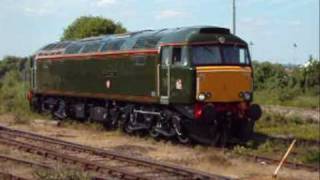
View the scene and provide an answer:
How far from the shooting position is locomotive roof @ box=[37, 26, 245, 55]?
17766 mm

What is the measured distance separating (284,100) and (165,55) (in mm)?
18240

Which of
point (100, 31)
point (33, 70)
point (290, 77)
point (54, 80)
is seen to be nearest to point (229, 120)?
point (54, 80)

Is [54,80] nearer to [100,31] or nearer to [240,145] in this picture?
[240,145]

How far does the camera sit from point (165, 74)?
18.2m

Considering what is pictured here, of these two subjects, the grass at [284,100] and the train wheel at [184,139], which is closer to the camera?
the train wheel at [184,139]

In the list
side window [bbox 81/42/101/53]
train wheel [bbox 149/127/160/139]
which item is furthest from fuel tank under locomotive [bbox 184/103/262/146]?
side window [bbox 81/42/101/53]

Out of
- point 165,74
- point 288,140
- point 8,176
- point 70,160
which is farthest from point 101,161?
point 288,140

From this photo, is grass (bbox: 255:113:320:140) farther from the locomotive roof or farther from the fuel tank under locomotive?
the locomotive roof

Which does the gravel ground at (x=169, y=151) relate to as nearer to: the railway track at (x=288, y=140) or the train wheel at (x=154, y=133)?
the train wheel at (x=154, y=133)

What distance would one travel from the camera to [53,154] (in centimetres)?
1550

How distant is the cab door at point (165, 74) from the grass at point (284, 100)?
51.9 feet

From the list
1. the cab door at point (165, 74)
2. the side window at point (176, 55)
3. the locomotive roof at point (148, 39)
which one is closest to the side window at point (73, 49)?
the locomotive roof at point (148, 39)

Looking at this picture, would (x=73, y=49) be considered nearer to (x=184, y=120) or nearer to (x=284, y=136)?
(x=184, y=120)

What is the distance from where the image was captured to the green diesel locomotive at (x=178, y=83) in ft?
57.1
